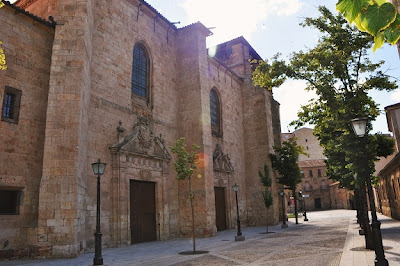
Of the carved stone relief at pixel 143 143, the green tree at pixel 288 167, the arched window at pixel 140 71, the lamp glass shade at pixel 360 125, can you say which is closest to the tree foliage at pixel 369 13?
the lamp glass shade at pixel 360 125

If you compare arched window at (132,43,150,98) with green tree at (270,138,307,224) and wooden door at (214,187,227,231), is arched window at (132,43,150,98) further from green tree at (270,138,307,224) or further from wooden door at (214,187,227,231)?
green tree at (270,138,307,224)

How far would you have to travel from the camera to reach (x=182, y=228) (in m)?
16.5

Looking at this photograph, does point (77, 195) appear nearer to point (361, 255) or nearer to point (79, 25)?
point (79, 25)

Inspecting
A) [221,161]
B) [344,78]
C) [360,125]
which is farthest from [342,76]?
[221,161]

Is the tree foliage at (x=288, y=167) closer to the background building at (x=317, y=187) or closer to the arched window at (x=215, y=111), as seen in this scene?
the arched window at (x=215, y=111)

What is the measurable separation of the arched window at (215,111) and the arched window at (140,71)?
7.12 meters

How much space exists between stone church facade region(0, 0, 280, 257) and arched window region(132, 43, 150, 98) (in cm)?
6

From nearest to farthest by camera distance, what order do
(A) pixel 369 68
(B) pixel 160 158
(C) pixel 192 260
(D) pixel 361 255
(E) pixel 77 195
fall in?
(D) pixel 361 255 < (C) pixel 192 260 < (E) pixel 77 195 < (A) pixel 369 68 < (B) pixel 160 158

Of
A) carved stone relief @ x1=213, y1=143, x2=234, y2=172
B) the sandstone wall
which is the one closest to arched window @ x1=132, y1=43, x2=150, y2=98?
the sandstone wall

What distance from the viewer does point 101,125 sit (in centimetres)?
1301

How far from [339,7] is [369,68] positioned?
1085 centimetres

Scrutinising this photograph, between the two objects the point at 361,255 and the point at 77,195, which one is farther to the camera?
the point at 77,195

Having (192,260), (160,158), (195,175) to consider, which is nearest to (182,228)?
(195,175)

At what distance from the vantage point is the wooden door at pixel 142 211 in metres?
14.0
